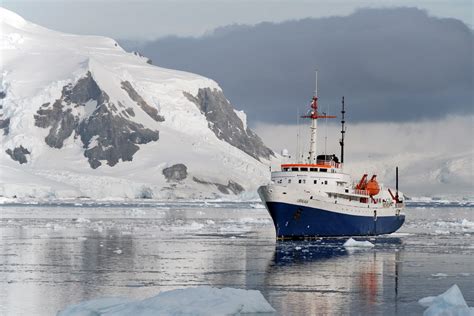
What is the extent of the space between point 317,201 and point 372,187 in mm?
10894

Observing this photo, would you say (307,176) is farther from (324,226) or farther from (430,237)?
(430,237)

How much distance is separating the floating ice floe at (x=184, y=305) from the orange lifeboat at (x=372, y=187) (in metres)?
44.0

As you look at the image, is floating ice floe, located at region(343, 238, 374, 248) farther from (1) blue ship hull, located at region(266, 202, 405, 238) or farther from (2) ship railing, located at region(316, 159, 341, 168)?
(2) ship railing, located at region(316, 159, 341, 168)

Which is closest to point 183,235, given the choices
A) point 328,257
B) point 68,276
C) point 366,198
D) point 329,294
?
point 366,198

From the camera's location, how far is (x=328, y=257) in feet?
148

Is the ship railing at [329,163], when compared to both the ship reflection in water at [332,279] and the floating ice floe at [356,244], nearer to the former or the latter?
the ship reflection in water at [332,279]

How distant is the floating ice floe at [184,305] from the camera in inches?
938

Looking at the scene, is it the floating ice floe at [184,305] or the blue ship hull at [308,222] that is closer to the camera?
the floating ice floe at [184,305]

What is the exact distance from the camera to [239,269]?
37.9m

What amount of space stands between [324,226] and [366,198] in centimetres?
728

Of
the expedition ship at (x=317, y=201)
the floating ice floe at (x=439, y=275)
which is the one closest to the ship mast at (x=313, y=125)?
the expedition ship at (x=317, y=201)

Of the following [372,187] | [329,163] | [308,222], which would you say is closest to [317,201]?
[308,222]

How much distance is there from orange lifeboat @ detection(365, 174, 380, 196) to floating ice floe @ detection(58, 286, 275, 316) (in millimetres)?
43970

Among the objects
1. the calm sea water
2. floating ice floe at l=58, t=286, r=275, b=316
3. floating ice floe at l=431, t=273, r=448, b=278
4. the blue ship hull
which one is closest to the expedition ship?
the blue ship hull
